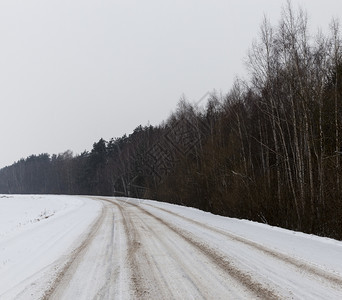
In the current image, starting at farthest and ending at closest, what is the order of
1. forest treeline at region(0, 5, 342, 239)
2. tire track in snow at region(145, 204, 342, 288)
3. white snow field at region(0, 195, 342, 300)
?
forest treeline at region(0, 5, 342, 239)
tire track in snow at region(145, 204, 342, 288)
white snow field at region(0, 195, 342, 300)

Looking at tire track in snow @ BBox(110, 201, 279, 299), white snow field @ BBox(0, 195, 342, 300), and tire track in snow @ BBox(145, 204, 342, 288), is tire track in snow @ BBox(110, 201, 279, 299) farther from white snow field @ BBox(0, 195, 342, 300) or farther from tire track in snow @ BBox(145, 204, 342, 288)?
tire track in snow @ BBox(145, 204, 342, 288)

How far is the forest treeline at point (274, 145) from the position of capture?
35.4 feet

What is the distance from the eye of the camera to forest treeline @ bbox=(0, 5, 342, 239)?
35.4 feet

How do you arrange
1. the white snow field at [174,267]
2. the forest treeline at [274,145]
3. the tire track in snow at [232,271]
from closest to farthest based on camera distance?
the tire track in snow at [232,271], the white snow field at [174,267], the forest treeline at [274,145]

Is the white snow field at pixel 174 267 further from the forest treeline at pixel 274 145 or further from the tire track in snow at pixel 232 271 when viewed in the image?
the forest treeline at pixel 274 145

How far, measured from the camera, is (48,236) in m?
9.41

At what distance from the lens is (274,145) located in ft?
70.0

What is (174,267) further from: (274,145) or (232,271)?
(274,145)

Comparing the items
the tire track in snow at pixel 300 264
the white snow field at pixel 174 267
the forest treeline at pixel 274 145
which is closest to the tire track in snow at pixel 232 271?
the white snow field at pixel 174 267

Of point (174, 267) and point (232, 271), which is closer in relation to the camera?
point (232, 271)

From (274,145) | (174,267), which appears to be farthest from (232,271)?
(274,145)

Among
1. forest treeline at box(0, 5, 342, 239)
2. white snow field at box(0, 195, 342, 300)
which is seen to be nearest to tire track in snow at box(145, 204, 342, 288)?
white snow field at box(0, 195, 342, 300)

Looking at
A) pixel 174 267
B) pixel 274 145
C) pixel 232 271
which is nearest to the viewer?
pixel 232 271

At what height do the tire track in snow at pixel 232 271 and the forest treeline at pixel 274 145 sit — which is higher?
the forest treeline at pixel 274 145
